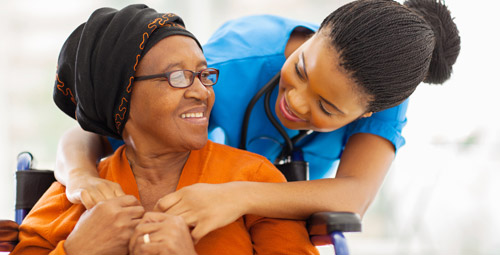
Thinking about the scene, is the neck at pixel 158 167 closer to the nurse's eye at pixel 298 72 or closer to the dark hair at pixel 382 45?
the nurse's eye at pixel 298 72

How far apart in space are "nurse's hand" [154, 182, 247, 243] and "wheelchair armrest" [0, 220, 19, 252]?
1.35 ft

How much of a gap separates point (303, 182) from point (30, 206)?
33.5 inches

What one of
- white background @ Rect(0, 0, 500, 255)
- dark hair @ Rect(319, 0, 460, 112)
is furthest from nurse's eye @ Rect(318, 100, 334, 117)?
white background @ Rect(0, 0, 500, 255)

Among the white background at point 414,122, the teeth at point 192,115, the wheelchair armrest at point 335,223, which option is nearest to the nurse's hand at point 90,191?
the teeth at point 192,115

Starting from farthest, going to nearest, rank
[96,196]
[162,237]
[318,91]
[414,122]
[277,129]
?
1. [414,122]
2. [277,129]
3. [318,91]
4. [96,196]
5. [162,237]

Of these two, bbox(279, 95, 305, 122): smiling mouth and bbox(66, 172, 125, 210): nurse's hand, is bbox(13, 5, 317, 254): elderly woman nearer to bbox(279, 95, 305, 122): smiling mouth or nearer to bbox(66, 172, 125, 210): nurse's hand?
bbox(66, 172, 125, 210): nurse's hand

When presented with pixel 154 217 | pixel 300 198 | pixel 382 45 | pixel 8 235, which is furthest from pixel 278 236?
pixel 8 235

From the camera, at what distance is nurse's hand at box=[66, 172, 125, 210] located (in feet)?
4.03

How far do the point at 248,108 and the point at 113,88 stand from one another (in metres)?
0.49

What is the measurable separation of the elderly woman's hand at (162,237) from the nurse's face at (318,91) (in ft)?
1.54

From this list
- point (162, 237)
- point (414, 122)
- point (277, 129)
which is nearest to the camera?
point (162, 237)

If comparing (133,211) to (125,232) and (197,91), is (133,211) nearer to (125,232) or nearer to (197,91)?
(125,232)

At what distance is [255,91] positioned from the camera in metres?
1.70

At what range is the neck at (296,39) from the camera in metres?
1.69
